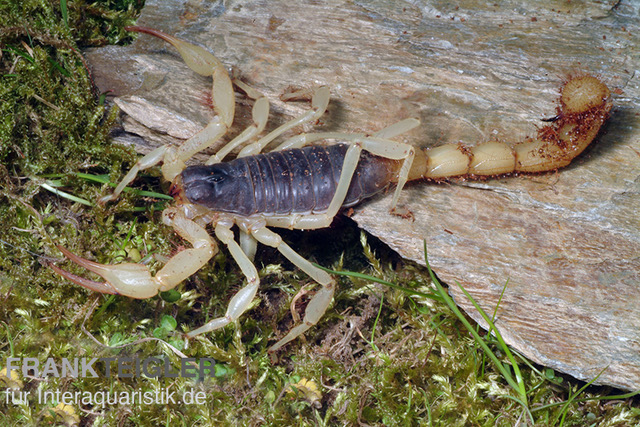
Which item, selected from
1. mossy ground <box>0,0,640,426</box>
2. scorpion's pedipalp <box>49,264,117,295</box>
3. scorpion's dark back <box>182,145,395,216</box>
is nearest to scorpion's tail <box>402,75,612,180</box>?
scorpion's dark back <box>182,145,395,216</box>

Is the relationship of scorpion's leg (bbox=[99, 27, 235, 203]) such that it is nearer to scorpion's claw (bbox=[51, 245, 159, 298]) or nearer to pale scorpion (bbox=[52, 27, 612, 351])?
pale scorpion (bbox=[52, 27, 612, 351])

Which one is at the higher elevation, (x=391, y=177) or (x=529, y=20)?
(x=529, y=20)

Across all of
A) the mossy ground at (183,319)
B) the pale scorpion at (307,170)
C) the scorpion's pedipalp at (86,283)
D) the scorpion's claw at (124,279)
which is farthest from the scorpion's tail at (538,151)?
the scorpion's pedipalp at (86,283)

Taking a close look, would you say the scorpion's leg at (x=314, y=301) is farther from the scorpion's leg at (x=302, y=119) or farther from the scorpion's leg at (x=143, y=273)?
the scorpion's leg at (x=302, y=119)

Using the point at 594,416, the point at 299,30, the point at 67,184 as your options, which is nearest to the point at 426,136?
the point at 299,30

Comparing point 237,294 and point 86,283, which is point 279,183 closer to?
point 237,294

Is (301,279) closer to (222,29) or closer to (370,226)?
(370,226)

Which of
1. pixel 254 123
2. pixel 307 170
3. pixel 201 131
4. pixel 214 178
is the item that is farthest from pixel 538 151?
pixel 201 131
